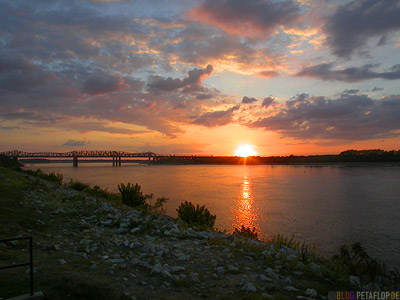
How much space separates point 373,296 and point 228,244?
4.86m

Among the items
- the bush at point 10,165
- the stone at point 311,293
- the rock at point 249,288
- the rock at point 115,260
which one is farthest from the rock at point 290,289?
the bush at point 10,165

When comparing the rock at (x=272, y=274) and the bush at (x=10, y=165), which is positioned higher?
the bush at (x=10, y=165)

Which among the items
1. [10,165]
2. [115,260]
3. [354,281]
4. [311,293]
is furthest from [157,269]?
[10,165]

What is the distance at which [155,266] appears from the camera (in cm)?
759

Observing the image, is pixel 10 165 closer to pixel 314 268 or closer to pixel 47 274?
pixel 47 274

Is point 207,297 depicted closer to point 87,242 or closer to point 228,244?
point 228,244

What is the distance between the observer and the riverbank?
6367 mm

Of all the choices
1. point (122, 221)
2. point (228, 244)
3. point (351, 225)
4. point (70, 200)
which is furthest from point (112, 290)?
point (351, 225)

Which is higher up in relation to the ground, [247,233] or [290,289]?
[290,289]

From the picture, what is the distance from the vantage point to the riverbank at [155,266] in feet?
20.9

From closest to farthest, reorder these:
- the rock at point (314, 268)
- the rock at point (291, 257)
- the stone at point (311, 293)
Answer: the stone at point (311, 293)
the rock at point (314, 268)
the rock at point (291, 257)

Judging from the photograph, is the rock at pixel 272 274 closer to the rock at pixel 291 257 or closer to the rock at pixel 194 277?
the rock at pixel 291 257

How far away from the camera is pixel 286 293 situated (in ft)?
22.1

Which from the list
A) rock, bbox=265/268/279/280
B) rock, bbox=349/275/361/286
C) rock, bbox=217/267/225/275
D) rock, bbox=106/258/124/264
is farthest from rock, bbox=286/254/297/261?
rock, bbox=106/258/124/264
